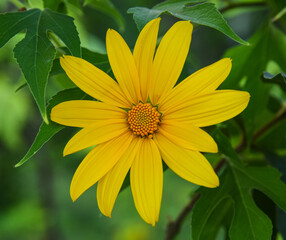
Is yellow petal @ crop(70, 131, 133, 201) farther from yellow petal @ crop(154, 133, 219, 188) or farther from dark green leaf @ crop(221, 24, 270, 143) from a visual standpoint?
dark green leaf @ crop(221, 24, 270, 143)

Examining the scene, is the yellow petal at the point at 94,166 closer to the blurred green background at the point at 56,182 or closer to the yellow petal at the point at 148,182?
the yellow petal at the point at 148,182

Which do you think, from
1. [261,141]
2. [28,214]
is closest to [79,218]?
[28,214]

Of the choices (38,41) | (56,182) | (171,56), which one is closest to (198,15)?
(171,56)

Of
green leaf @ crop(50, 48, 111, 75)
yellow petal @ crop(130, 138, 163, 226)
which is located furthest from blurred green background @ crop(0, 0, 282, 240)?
yellow petal @ crop(130, 138, 163, 226)

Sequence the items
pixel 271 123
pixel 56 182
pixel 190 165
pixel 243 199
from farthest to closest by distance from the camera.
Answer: pixel 56 182
pixel 271 123
pixel 243 199
pixel 190 165

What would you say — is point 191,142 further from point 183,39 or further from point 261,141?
point 261,141

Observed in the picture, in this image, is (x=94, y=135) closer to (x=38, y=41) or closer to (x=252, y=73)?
(x=38, y=41)

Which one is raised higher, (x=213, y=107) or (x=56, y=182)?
(x=213, y=107)

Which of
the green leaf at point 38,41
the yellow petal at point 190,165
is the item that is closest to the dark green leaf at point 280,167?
the yellow petal at point 190,165
